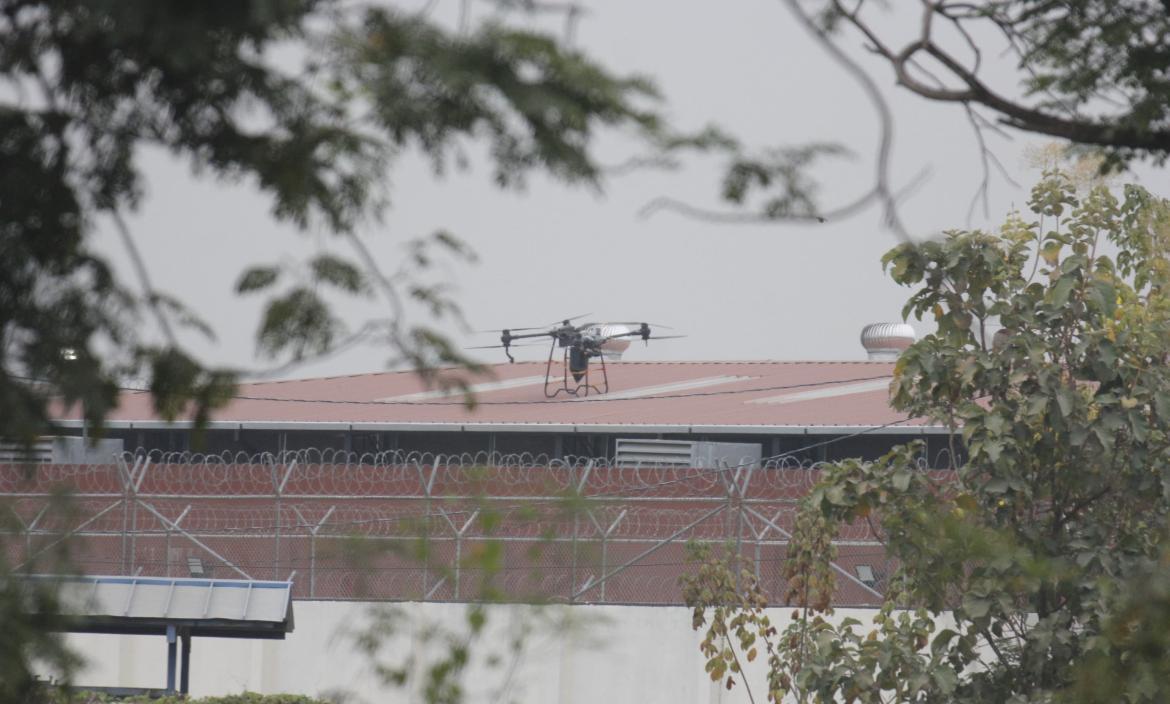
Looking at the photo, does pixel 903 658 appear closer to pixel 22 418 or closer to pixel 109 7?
pixel 22 418

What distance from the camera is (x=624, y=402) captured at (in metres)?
22.8

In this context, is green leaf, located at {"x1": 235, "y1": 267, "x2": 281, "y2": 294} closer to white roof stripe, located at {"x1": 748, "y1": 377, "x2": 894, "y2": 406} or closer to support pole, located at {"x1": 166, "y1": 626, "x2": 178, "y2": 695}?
support pole, located at {"x1": 166, "y1": 626, "x2": 178, "y2": 695}

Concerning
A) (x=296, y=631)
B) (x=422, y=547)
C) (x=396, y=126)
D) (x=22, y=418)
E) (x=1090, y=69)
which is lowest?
(x=296, y=631)

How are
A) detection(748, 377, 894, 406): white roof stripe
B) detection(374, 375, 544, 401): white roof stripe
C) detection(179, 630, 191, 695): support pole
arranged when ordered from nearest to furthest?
detection(179, 630, 191, 695): support pole
detection(748, 377, 894, 406): white roof stripe
detection(374, 375, 544, 401): white roof stripe

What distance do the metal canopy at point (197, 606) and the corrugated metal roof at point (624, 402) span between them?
7507 mm

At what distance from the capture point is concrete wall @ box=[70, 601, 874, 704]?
39.5 feet

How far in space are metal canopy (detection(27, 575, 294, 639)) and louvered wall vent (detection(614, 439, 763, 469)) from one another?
7402 mm

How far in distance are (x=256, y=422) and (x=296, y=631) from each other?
29.5 feet

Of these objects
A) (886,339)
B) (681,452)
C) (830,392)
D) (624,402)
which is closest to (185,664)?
(681,452)

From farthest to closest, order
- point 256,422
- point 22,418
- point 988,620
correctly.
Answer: point 256,422, point 988,620, point 22,418

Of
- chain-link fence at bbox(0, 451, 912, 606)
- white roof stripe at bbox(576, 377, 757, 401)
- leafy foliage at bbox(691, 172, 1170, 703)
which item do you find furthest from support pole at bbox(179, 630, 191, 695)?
white roof stripe at bbox(576, 377, 757, 401)

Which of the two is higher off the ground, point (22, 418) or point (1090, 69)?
point (1090, 69)

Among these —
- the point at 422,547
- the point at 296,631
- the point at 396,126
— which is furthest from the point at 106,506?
the point at 396,126

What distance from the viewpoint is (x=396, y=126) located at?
3.08 metres
